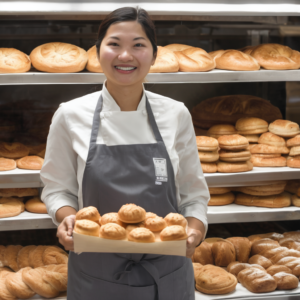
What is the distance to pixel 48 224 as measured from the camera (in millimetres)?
2049

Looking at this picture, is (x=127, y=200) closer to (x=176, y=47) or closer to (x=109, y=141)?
(x=109, y=141)

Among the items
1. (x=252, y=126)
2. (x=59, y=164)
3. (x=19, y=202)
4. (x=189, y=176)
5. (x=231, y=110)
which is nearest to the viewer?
(x=59, y=164)

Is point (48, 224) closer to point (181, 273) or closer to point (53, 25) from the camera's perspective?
point (181, 273)

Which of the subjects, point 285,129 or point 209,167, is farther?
point 285,129

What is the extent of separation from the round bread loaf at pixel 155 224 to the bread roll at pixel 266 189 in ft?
4.19

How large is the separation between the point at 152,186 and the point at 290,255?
1.26 metres

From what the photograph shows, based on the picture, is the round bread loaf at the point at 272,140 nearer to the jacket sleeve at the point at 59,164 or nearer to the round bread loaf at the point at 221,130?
the round bread loaf at the point at 221,130

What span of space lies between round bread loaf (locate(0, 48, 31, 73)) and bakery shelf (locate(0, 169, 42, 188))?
539mm

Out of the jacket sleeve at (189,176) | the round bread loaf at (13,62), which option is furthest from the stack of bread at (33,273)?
the round bread loaf at (13,62)

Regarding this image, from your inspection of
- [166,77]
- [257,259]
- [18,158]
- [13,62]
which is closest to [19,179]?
[18,158]

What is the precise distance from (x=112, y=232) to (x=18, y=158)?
1.27 meters

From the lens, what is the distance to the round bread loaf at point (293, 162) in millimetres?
2275

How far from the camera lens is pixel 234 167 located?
86.9 inches

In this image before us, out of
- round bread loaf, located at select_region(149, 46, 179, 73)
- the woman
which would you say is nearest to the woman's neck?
the woman
